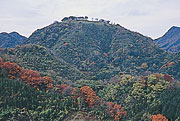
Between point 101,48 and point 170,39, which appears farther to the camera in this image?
point 170,39

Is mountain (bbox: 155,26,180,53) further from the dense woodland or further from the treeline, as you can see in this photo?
the treeline

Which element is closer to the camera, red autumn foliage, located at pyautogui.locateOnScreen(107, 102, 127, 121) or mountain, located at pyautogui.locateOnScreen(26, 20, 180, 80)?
red autumn foliage, located at pyautogui.locateOnScreen(107, 102, 127, 121)

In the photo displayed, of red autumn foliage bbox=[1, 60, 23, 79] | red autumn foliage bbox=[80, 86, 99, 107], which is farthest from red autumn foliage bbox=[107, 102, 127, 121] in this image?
red autumn foliage bbox=[1, 60, 23, 79]

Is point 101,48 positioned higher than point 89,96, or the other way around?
point 101,48

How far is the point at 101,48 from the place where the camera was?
9250 cm

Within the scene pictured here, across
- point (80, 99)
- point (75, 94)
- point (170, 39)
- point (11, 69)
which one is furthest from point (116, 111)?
point (170, 39)

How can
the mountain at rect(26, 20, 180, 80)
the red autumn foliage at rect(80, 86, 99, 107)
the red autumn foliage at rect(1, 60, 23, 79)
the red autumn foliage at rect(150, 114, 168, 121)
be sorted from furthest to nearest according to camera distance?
the mountain at rect(26, 20, 180, 80)
the red autumn foliage at rect(1, 60, 23, 79)
the red autumn foliage at rect(80, 86, 99, 107)
the red autumn foliage at rect(150, 114, 168, 121)

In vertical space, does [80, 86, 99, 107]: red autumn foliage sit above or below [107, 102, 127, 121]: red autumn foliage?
above

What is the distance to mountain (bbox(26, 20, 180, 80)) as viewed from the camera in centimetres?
7519

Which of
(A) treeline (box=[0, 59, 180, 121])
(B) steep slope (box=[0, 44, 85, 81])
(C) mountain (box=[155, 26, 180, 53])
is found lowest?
(A) treeline (box=[0, 59, 180, 121])

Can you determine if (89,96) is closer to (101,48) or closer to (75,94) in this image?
(75,94)

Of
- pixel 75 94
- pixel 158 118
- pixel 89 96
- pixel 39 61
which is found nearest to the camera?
pixel 158 118

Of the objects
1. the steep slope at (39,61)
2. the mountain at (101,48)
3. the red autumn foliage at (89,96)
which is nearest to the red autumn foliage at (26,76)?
the red autumn foliage at (89,96)

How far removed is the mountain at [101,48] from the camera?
247 feet
